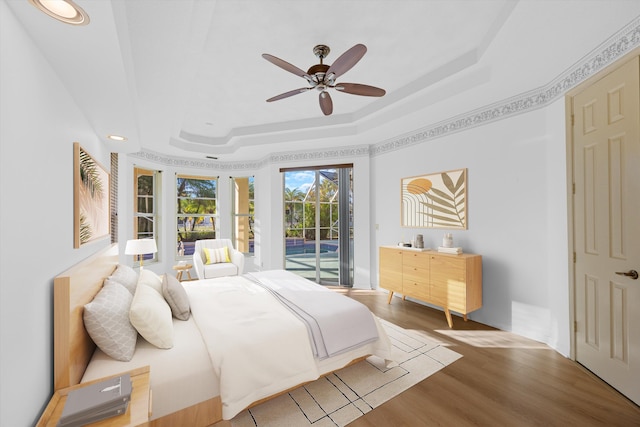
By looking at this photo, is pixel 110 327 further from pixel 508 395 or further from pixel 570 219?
pixel 570 219

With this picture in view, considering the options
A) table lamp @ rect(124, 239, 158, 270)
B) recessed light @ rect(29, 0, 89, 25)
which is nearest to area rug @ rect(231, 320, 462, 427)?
recessed light @ rect(29, 0, 89, 25)

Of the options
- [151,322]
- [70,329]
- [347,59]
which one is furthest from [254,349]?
[347,59]

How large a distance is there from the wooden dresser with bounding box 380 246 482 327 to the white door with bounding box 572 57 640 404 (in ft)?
3.05

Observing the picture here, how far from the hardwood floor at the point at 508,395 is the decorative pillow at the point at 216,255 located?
398 cm

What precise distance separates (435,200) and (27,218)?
4.05 m

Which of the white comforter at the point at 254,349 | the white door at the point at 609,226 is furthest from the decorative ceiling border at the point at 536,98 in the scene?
the white comforter at the point at 254,349

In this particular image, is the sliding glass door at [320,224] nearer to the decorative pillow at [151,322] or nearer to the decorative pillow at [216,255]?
the decorative pillow at [216,255]

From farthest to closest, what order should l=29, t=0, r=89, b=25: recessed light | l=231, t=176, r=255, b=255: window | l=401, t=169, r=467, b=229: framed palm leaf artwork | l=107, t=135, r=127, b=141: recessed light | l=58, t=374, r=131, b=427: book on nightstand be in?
l=231, t=176, r=255, b=255: window < l=401, t=169, r=467, b=229: framed palm leaf artwork < l=107, t=135, r=127, b=141: recessed light < l=58, t=374, r=131, b=427: book on nightstand < l=29, t=0, r=89, b=25: recessed light

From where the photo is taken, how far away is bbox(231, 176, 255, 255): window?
21.0 feet

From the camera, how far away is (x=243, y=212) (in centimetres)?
645

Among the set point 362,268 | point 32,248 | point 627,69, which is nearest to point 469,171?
point 627,69

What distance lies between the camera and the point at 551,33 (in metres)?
2.04

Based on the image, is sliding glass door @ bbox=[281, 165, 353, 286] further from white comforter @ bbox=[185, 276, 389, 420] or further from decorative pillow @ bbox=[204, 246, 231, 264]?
white comforter @ bbox=[185, 276, 389, 420]

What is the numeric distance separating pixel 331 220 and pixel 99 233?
3733mm
